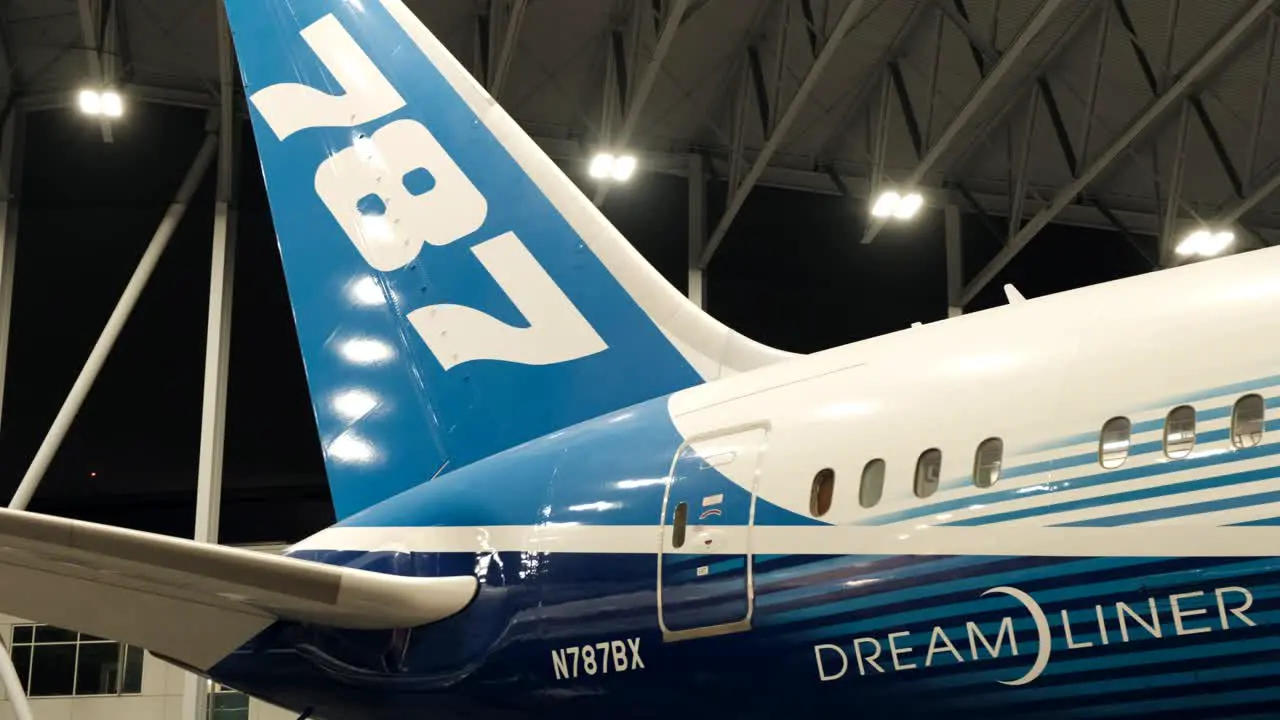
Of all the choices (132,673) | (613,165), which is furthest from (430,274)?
(132,673)

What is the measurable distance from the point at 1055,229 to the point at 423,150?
1719cm

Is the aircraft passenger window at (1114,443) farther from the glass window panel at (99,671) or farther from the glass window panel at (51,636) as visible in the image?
the glass window panel at (51,636)

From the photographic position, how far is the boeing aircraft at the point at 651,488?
351 cm

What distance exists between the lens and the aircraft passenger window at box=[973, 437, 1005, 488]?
3.90 meters

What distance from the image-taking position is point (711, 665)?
4391 mm

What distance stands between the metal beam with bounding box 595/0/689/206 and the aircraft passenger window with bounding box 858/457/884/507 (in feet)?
38.3

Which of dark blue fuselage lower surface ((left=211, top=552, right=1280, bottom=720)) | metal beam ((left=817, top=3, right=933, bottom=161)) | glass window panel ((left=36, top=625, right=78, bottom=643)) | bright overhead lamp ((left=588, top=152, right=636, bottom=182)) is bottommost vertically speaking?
dark blue fuselage lower surface ((left=211, top=552, right=1280, bottom=720))

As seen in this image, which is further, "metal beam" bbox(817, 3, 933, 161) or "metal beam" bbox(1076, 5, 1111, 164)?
"metal beam" bbox(817, 3, 933, 161)

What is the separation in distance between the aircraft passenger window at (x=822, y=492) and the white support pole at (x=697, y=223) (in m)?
14.7

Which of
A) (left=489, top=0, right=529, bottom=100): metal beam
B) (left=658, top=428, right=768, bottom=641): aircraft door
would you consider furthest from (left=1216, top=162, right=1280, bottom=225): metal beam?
(left=658, top=428, right=768, bottom=641): aircraft door

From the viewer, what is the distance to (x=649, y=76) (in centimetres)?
1605

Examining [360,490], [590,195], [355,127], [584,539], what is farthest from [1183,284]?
[590,195]

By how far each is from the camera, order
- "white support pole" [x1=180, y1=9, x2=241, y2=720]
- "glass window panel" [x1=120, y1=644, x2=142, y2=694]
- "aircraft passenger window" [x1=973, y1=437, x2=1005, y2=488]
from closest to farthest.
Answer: "aircraft passenger window" [x1=973, y1=437, x2=1005, y2=488], "white support pole" [x1=180, y1=9, x2=241, y2=720], "glass window panel" [x1=120, y1=644, x2=142, y2=694]

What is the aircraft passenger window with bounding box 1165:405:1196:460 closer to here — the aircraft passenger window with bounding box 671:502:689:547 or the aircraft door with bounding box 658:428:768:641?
the aircraft door with bounding box 658:428:768:641
